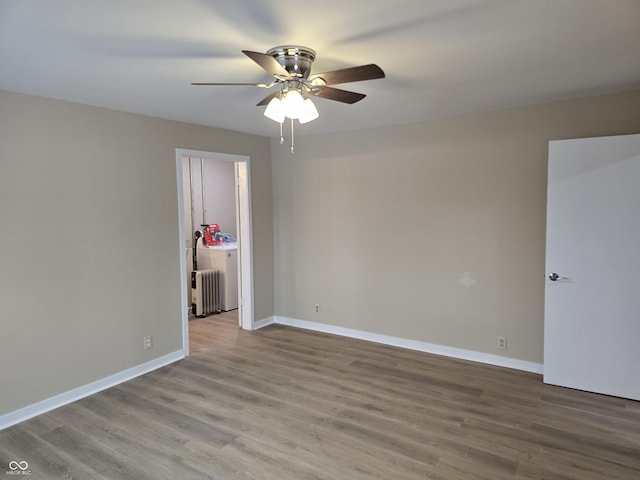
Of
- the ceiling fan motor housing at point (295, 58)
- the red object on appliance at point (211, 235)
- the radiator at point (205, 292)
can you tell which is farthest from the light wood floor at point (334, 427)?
the red object on appliance at point (211, 235)

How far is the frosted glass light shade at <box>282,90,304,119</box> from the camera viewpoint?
216cm

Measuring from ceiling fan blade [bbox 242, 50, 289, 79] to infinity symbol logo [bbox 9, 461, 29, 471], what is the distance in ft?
8.98

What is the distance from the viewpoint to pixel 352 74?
2.06 m

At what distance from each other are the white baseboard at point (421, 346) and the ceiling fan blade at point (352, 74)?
3035 mm

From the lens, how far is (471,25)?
6.27 ft

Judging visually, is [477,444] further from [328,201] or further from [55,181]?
[55,181]

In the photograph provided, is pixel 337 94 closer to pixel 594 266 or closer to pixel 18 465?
pixel 594 266

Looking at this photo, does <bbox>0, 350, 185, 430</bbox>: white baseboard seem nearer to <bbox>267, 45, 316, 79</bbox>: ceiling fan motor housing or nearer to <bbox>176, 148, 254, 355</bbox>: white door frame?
<bbox>176, 148, 254, 355</bbox>: white door frame

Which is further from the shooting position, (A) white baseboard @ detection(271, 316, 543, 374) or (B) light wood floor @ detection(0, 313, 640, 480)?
(A) white baseboard @ detection(271, 316, 543, 374)

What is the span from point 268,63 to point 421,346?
3352 millimetres

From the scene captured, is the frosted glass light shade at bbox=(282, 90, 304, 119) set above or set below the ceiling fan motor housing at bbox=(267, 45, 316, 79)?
below

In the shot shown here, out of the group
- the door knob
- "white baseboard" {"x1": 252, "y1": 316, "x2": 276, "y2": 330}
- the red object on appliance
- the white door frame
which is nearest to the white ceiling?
the door knob

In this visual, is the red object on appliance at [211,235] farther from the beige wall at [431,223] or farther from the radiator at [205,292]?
the beige wall at [431,223]

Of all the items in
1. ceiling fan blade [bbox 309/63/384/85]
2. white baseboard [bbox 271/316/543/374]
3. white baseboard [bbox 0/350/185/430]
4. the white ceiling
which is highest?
the white ceiling
